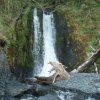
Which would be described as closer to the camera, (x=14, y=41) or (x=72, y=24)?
(x=14, y=41)

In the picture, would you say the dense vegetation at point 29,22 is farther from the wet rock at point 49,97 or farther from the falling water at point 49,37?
the wet rock at point 49,97

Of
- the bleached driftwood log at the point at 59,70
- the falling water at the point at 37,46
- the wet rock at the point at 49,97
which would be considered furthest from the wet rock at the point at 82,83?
the falling water at the point at 37,46

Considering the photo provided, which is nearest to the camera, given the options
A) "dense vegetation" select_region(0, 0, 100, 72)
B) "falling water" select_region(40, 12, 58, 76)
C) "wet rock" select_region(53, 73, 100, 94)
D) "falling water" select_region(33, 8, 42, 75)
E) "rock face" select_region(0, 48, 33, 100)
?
"rock face" select_region(0, 48, 33, 100)

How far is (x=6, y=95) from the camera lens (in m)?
13.1

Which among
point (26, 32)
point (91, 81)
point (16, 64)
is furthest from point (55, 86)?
point (26, 32)

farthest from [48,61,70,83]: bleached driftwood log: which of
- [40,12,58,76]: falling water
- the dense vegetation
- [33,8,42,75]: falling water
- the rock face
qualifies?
[40,12,58,76]: falling water

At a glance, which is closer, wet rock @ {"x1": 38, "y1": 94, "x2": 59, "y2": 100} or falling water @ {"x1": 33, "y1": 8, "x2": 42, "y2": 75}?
wet rock @ {"x1": 38, "y1": 94, "x2": 59, "y2": 100}

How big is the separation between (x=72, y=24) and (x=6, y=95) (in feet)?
30.8

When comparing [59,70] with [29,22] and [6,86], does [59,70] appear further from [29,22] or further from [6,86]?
[29,22]

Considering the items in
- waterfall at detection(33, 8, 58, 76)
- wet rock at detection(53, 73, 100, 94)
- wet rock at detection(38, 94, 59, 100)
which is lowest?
wet rock at detection(38, 94, 59, 100)

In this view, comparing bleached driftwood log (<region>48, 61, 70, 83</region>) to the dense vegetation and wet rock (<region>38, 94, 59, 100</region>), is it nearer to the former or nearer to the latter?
wet rock (<region>38, 94, 59, 100</region>)

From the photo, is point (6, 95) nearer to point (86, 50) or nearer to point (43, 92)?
point (43, 92)

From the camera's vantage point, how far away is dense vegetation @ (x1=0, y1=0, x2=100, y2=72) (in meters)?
19.5

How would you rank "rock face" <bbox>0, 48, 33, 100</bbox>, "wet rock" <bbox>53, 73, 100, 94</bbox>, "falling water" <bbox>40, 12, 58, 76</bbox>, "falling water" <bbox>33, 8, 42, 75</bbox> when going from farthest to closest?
"falling water" <bbox>40, 12, 58, 76</bbox>, "falling water" <bbox>33, 8, 42, 75</bbox>, "wet rock" <bbox>53, 73, 100, 94</bbox>, "rock face" <bbox>0, 48, 33, 100</bbox>
